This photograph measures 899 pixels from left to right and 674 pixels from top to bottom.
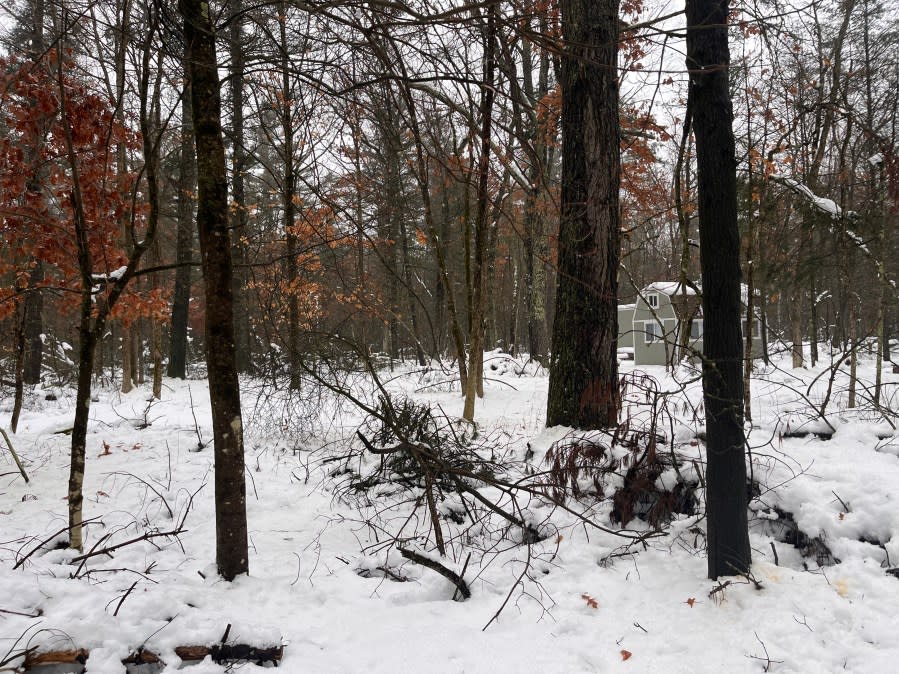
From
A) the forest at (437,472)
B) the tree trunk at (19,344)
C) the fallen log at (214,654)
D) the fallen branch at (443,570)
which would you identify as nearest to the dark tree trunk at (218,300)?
the forest at (437,472)

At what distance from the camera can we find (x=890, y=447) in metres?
4.05

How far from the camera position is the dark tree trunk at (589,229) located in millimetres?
5047

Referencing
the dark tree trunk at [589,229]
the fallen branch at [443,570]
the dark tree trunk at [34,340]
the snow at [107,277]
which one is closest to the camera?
the fallen branch at [443,570]

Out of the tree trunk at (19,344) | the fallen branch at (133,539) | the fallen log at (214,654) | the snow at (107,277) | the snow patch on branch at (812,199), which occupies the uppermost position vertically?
the snow patch on branch at (812,199)

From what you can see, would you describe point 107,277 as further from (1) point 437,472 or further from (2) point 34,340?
(2) point 34,340

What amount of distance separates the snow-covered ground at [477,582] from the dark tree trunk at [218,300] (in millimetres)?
408

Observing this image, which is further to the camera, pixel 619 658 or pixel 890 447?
pixel 890 447

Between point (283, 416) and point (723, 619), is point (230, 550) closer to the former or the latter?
point (723, 619)

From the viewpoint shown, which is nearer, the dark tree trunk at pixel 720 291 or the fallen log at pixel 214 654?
the fallen log at pixel 214 654

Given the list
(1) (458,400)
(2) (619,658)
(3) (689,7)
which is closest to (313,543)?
(2) (619,658)

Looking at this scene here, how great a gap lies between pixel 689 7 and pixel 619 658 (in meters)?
3.46

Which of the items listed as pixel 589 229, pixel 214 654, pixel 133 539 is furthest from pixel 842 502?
pixel 133 539

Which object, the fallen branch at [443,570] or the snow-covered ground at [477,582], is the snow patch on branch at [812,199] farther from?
the fallen branch at [443,570]

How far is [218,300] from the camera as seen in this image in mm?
2904
